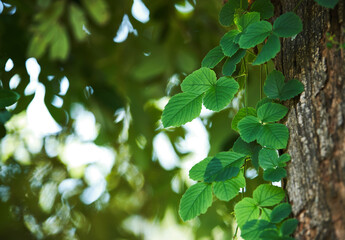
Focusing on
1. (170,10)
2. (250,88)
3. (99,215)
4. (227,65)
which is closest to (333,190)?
(227,65)

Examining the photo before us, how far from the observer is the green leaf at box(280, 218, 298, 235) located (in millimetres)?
486

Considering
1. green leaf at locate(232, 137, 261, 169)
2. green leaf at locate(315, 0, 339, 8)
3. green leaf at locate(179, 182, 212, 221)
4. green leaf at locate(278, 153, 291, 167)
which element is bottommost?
green leaf at locate(179, 182, 212, 221)

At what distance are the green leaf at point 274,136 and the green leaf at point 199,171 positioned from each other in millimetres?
85

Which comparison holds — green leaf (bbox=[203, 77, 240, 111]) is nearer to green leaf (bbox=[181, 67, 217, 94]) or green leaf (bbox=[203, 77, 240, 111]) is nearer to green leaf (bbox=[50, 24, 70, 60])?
green leaf (bbox=[181, 67, 217, 94])

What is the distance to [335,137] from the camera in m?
0.47

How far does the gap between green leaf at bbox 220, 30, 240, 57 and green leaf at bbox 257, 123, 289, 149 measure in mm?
129

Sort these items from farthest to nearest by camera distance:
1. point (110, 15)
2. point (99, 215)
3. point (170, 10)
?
point (99, 215), point (110, 15), point (170, 10)

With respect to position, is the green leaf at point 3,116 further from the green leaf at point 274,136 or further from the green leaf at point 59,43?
the green leaf at point 274,136

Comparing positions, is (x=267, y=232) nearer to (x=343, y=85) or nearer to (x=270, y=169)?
(x=270, y=169)

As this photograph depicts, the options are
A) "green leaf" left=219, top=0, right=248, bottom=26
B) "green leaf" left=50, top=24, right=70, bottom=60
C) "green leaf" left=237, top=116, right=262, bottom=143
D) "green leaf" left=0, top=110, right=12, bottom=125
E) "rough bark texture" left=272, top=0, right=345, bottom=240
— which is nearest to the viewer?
"rough bark texture" left=272, top=0, right=345, bottom=240

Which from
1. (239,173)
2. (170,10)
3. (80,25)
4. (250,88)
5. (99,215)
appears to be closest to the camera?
(239,173)

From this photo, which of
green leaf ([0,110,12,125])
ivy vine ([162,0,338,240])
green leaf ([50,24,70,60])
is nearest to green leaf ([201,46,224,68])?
ivy vine ([162,0,338,240])

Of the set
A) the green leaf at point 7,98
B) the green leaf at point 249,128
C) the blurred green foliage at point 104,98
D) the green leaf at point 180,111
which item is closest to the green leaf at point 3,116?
the blurred green foliage at point 104,98

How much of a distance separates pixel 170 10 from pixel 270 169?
1081 mm
